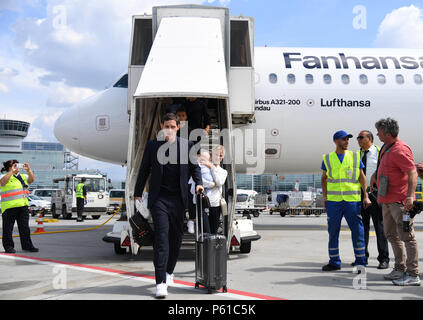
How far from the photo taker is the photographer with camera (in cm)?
512

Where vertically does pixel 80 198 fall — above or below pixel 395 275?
above

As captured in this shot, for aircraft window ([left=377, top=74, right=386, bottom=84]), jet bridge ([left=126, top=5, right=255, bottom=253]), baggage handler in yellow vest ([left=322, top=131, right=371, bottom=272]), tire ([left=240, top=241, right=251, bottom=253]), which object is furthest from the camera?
aircraft window ([left=377, top=74, right=386, bottom=84])

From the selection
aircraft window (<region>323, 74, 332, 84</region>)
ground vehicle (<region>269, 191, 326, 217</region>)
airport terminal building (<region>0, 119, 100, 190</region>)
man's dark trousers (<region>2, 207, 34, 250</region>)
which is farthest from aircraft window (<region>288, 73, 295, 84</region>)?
airport terminal building (<region>0, 119, 100, 190</region>)

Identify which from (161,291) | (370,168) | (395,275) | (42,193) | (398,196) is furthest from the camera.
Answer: (42,193)

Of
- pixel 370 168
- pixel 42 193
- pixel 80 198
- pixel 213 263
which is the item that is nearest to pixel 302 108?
pixel 370 168

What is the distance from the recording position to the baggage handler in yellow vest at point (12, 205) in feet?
26.0

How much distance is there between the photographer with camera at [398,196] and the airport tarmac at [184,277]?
0.93 ft

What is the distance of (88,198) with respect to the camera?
69.1 feet

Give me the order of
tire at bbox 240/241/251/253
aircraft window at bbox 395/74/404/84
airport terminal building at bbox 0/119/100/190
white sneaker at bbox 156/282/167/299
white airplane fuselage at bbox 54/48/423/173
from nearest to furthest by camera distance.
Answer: white sneaker at bbox 156/282/167/299
tire at bbox 240/241/251/253
white airplane fuselage at bbox 54/48/423/173
aircraft window at bbox 395/74/404/84
airport terminal building at bbox 0/119/100/190

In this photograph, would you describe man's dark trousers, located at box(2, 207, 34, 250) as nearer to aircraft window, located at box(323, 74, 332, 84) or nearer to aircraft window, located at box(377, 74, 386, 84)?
aircraft window, located at box(323, 74, 332, 84)

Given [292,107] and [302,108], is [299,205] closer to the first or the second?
[302,108]

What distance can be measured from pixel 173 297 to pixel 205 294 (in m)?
0.36

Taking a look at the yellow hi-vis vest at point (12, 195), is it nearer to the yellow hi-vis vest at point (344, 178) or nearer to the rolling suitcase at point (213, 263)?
the rolling suitcase at point (213, 263)

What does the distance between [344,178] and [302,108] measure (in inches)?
184
